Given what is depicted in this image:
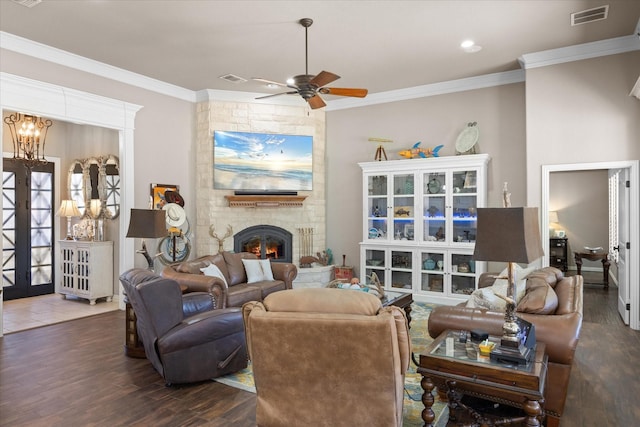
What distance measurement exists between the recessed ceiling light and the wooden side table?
3.62 metres

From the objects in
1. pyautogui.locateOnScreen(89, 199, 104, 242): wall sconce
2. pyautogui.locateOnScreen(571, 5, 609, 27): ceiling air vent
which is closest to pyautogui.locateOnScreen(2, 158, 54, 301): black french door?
pyautogui.locateOnScreen(89, 199, 104, 242): wall sconce

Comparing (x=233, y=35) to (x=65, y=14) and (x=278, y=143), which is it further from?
(x=278, y=143)

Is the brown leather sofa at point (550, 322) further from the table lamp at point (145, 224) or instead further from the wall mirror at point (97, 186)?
the wall mirror at point (97, 186)

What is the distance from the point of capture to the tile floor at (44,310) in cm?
525

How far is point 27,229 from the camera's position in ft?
22.9

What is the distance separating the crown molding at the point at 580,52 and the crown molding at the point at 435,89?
0.57 meters

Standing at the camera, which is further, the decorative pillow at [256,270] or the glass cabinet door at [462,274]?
the glass cabinet door at [462,274]

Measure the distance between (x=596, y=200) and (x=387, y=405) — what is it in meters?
9.23

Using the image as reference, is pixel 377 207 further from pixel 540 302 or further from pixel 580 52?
pixel 540 302

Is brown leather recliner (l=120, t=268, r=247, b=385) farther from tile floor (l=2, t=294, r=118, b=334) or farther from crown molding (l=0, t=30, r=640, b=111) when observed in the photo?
crown molding (l=0, t=30, r=640, b=111)

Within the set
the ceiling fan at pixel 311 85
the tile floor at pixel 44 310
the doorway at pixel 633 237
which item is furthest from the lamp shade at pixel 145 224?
the doorway at pixel 633 237

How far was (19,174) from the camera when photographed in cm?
689

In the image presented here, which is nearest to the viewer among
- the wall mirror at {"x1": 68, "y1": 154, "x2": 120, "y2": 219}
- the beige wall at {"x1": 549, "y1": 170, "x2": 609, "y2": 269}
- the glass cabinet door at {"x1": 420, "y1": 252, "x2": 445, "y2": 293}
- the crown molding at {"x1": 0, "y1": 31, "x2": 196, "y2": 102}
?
the crown molding at {"x1": 0, "y1": 31, "x2": 196, "y2": 102}

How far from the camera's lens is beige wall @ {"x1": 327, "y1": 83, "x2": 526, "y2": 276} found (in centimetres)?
611
